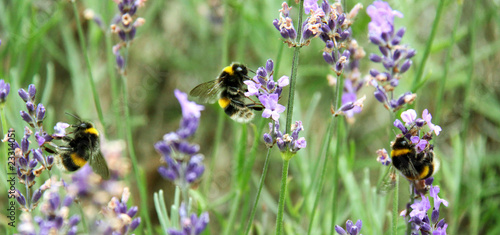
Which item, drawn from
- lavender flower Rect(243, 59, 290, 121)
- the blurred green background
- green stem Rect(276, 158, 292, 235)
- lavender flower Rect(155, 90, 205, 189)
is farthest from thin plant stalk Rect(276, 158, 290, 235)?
the blurred green background

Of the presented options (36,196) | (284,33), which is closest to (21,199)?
(36,196)

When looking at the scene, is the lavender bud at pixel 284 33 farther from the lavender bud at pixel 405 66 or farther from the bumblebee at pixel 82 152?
the bumblebee at pixel 82 152

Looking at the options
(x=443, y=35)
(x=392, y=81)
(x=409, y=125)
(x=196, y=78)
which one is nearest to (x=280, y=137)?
(x=409, y=125)

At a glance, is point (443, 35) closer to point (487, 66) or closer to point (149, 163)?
point (487, 66)

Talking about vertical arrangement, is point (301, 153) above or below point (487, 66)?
below

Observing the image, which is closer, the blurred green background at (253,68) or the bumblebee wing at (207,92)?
the bumblebee wing at (207,92)

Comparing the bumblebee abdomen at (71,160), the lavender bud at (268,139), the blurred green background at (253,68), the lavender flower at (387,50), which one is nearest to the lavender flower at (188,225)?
the lavender bud at (268,139)
